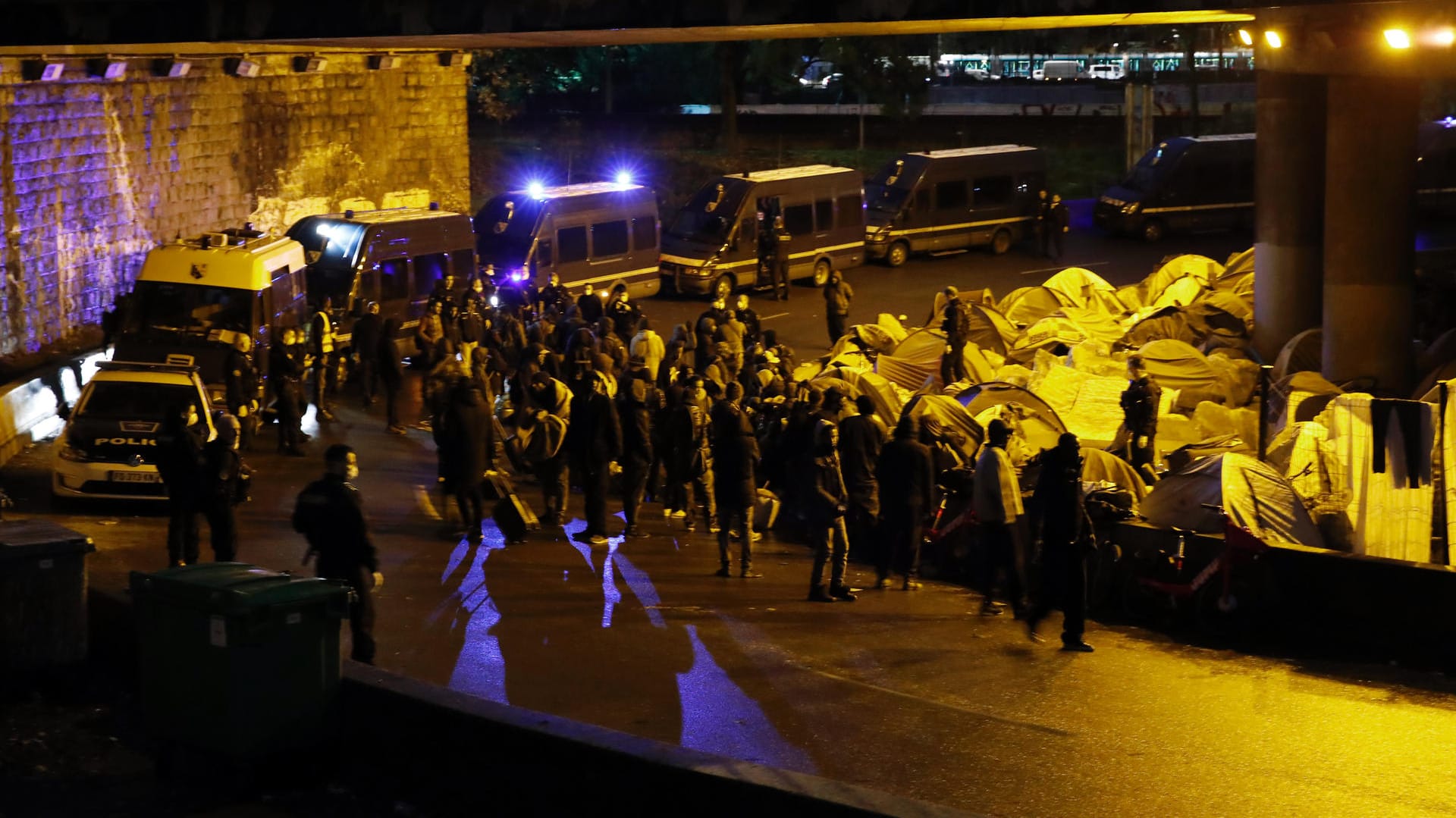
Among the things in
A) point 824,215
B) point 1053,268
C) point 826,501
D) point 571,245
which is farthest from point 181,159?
point 826,501

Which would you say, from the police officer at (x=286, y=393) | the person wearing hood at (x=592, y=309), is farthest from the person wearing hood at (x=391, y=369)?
the person wearing hood at (x=592, y=309)

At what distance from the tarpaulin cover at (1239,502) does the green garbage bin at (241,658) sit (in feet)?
23.6

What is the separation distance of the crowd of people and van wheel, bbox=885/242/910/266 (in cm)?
1397

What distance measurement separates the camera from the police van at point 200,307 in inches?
760

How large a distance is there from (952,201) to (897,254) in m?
1.85

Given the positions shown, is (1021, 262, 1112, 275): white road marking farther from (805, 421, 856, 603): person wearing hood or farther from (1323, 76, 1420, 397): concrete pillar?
(805, 421, 856, 603): person wearing hood

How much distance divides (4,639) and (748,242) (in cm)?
2404

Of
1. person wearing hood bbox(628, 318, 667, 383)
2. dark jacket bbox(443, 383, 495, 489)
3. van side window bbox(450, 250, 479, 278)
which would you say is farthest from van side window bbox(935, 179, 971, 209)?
dark jacket bbox(443, 383, 495, 489)

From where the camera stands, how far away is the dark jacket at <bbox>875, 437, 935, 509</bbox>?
1251 cm

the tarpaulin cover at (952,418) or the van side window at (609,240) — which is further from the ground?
the van side window at (609,240)

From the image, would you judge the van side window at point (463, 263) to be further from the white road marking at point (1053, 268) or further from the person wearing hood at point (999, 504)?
the person wearing hood at point (999, 504)

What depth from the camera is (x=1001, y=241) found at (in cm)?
3759

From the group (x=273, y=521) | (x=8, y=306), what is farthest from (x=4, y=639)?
(x=8, y=306)

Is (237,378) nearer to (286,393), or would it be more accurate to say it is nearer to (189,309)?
(286,393)
